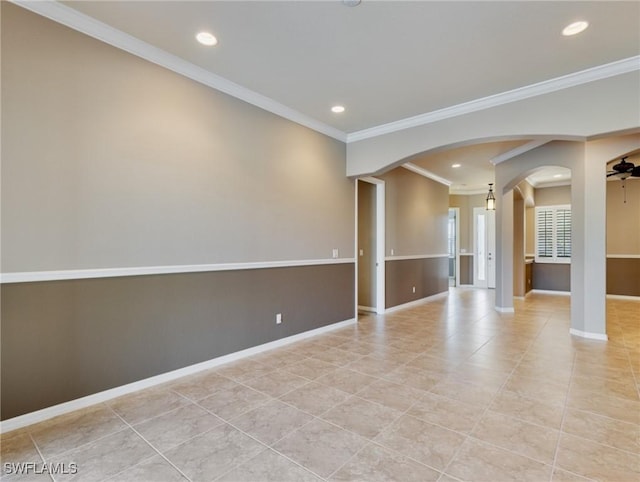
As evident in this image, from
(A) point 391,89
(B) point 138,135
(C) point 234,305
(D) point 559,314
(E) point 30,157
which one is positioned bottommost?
(D) point 559,314

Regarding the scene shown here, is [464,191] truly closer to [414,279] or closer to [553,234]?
[553,234]

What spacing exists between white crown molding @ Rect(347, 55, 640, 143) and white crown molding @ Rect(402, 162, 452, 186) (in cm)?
221

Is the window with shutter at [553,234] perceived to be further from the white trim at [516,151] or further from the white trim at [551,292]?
the white trim at [516,151]

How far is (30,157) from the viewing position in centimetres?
232

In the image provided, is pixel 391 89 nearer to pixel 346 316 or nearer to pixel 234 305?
pixel 234 305

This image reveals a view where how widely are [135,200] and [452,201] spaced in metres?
9.89

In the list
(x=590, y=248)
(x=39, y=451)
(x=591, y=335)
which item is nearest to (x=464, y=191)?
(x=590, y=248)

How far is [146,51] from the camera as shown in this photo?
2.90 meters

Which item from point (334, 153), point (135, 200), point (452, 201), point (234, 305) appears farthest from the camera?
point (452, 201)

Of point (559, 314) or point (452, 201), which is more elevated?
point (452, 201)

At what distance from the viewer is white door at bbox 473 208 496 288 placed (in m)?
10.0

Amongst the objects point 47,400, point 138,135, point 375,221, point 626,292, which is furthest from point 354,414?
point 626,292

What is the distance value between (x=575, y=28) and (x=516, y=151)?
3467 millimetres

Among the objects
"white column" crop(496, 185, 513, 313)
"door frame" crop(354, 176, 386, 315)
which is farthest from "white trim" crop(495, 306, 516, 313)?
"door frame" crop(354, 176, 386, 315)
